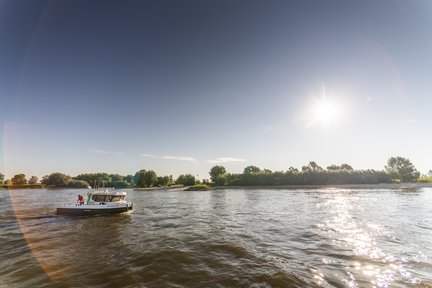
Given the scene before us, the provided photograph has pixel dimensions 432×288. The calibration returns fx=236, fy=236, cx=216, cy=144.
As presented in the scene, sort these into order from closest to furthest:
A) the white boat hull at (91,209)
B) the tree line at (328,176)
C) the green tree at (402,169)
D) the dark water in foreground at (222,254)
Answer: the dark water in foreground at (222,254)
the white boat hull at (91,209)
the tree line at (328,176)
the green tree at (402,169)

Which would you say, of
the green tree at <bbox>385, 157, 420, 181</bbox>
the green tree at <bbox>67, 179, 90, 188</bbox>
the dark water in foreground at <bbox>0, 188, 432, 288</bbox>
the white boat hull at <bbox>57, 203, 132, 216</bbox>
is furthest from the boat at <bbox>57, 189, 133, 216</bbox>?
the green tree at <bbox>67, 179, 90, 188</bbox>

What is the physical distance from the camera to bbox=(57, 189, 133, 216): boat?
38.2 meters

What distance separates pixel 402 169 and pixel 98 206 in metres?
177

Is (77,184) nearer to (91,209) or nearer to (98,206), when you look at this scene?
(91,209)

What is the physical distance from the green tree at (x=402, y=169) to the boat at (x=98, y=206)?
162 meters

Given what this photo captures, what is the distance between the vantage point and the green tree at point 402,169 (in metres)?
147

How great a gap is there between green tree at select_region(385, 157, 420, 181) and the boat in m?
162

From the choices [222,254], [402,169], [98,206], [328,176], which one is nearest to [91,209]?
[98,206]

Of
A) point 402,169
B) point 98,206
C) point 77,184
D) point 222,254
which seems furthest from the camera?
point 77,184

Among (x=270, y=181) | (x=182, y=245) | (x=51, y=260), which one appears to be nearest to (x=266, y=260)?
(x=182, y=245)

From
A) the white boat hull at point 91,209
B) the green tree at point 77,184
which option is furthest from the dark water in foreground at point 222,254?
the green tree at point 77,184

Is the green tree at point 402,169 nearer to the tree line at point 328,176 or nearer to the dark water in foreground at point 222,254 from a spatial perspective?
the tree line at point 328,176

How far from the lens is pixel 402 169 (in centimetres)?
14938

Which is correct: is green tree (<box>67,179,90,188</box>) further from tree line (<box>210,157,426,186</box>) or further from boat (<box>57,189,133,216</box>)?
boat (<box>57,189,133,216</box>)
